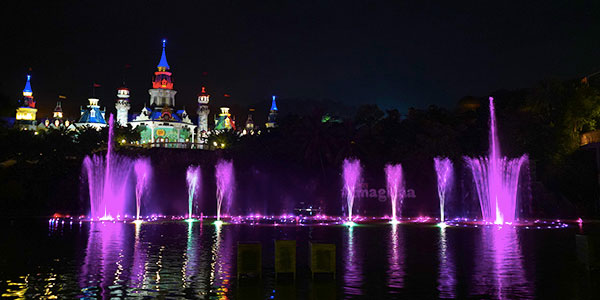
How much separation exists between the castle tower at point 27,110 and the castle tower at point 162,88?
92.9ft

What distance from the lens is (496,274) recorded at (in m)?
13.7

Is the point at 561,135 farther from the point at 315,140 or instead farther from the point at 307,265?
the point at 307,265

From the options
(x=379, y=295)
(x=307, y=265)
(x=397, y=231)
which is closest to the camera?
(x=379, y=295)

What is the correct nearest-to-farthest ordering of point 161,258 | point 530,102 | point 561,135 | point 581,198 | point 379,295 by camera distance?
point 379,295, point 161,258, point 581,198, point 561,135, point 530,102

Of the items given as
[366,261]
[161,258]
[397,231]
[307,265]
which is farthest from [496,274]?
[397,231]

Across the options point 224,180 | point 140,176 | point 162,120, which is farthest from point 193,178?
point 162,120

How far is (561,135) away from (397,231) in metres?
30.5

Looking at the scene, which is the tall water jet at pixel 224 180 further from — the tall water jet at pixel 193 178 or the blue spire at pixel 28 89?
the blue spire at pixel 28 89

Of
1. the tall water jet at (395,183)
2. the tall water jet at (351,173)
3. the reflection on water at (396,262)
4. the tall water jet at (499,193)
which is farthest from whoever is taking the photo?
the tall water jet at (351,173)

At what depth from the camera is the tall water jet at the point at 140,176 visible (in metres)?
51.9

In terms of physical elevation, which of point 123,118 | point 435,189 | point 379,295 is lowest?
point 379,295

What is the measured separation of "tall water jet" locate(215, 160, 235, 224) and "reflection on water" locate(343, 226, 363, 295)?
33529 mm

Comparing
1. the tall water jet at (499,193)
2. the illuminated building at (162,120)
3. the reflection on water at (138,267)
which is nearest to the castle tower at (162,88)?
the illuminated building at (162,120)

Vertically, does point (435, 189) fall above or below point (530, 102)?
below
